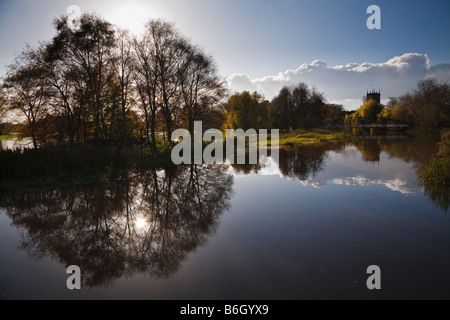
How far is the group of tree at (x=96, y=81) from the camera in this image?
2297 cm

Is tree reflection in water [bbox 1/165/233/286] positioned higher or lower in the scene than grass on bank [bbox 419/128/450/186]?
lower

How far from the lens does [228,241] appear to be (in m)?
7.23

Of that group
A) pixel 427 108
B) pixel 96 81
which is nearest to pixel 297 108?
pixel 427 108

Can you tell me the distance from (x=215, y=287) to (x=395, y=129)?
310ft

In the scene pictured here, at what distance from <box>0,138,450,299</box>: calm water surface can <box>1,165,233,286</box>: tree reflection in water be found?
1.6 inches

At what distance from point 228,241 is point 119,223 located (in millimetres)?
4002

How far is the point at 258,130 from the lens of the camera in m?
62.4

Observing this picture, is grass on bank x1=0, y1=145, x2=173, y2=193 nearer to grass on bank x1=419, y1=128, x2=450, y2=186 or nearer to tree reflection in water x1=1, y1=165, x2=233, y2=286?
tree reflection in water x1=1, y1=165, x2=233, y2=286

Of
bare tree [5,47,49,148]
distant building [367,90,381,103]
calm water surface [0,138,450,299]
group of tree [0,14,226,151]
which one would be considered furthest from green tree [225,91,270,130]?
distant building [367,90,381,103]

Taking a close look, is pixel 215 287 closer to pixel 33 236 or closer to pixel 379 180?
pixel 33 236

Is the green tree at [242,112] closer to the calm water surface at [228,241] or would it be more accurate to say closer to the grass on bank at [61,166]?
the grass on bank at [61,166]

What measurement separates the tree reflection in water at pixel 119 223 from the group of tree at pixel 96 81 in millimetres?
12610

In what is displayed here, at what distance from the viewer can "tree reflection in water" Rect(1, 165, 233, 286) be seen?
629 cm
